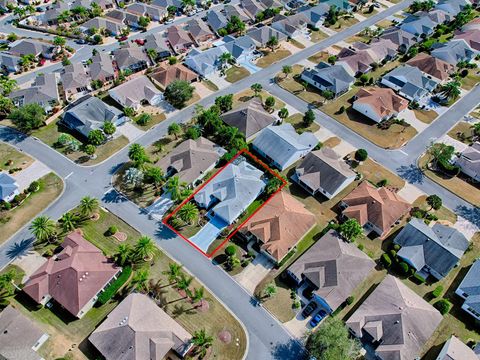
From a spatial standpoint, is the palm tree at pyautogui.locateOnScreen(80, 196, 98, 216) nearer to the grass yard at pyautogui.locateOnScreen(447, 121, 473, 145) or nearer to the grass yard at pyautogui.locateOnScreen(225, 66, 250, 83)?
the grass yard at pyautogui.locateOnScreen(225, 66, 250, 83)

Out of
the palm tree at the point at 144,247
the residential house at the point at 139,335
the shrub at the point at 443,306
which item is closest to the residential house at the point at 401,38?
the shrub at the point at 443,306

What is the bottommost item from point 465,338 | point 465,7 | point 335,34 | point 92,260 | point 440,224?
point 92,260

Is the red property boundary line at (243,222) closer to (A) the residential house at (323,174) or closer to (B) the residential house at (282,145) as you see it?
(B) the residential house at (282,145)

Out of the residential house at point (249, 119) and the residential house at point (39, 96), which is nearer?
the residential house at point (249, 119)

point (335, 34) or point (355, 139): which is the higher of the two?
point (335, 34)

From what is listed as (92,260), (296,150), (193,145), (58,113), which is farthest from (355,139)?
(58,113)

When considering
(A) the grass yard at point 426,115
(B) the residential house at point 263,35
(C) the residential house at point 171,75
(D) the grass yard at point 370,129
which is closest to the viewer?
(D) the grass yard at point 370,129

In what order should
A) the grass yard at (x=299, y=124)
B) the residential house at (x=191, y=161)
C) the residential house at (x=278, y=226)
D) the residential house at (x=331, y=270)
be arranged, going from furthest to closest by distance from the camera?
the grass yard at (x=299, y=124)
the residential house at (x=191, y=161)
the residential house at (x=278, y=226)
the residential house at (x=331, y=270)

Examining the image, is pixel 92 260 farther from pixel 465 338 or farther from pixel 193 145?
pixel 465 338

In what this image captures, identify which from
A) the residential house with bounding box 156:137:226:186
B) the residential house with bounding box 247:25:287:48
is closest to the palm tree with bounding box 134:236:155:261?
the residential house with bounding box 156:137:226:186
